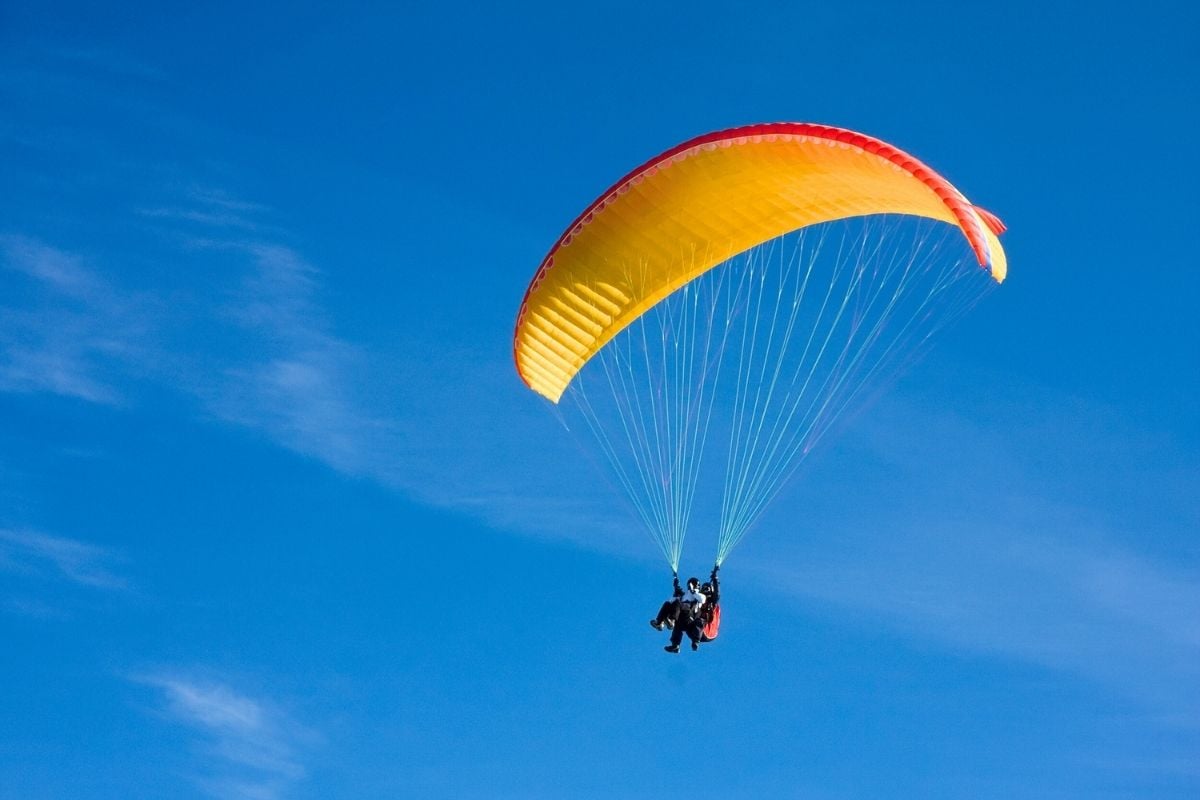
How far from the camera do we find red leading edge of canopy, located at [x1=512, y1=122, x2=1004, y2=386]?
22469 mm

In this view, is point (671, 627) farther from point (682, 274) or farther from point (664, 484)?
point (682, 274)

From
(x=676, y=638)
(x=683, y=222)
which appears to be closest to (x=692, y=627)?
(x=676, y=638)

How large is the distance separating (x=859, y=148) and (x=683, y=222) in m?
3.45

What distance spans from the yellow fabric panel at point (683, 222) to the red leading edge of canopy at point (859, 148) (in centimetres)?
7

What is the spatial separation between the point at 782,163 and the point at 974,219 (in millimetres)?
2958

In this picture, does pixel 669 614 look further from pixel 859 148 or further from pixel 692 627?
pixel 859 148

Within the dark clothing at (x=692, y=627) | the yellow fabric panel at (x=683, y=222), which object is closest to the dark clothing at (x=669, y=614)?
the dark clothing at (x=692, y=627)

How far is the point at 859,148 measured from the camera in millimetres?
23156

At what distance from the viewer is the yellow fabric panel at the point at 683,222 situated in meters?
24.1

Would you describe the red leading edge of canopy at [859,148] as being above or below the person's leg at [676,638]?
above

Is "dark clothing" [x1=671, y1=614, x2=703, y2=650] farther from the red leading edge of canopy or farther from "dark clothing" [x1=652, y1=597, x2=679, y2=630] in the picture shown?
the red leading edge of canopy

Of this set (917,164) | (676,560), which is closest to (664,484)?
(676,560)

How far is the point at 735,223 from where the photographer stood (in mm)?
26078

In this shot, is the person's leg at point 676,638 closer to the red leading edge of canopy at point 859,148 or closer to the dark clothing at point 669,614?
the dark clothing at point 669,614
